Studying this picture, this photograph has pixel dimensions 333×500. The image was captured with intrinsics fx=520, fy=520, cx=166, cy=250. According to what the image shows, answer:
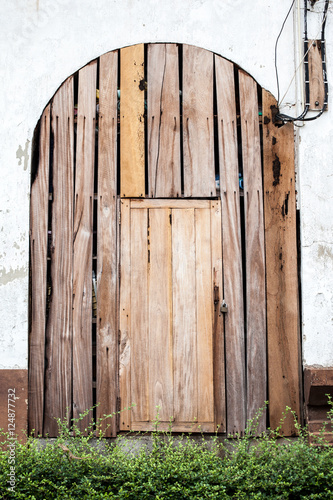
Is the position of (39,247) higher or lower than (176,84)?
lower

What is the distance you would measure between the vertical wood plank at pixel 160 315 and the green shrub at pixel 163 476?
72cm

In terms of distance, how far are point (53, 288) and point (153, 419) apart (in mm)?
1461

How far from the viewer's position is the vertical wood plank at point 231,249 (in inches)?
181

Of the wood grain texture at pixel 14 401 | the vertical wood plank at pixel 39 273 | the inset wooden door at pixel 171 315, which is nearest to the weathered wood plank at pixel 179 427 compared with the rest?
the inset wooden door at pixel 171 315

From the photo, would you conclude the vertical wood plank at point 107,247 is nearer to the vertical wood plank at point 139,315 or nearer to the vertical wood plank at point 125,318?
the vertical wood plank at point 125,318

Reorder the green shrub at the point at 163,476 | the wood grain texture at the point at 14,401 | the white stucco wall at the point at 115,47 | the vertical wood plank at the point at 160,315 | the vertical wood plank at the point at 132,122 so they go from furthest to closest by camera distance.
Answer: the vertical wood plank at the point at 132,122
the white stucco wall at the point at 115,47
the vertical wood plank at the point at 160,315
the wood grain texture at the point at 14,401
the green shrub at the point at 163,476

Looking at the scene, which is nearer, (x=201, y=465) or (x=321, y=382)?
(x=201, y=465)

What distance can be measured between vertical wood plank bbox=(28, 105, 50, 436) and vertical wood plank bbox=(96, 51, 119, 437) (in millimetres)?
489

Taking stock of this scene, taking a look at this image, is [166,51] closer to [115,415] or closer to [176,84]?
[176,84]

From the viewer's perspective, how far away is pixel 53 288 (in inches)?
185

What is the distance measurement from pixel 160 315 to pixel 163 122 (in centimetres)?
179

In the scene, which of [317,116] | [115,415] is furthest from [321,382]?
[317,116]

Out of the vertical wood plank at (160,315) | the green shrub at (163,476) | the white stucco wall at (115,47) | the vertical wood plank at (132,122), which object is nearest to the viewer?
the green shrub at (163,476)

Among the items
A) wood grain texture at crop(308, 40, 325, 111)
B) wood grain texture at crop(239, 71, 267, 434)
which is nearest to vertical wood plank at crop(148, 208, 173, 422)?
wood grain texture at crop(239, 71, 267, 434)
